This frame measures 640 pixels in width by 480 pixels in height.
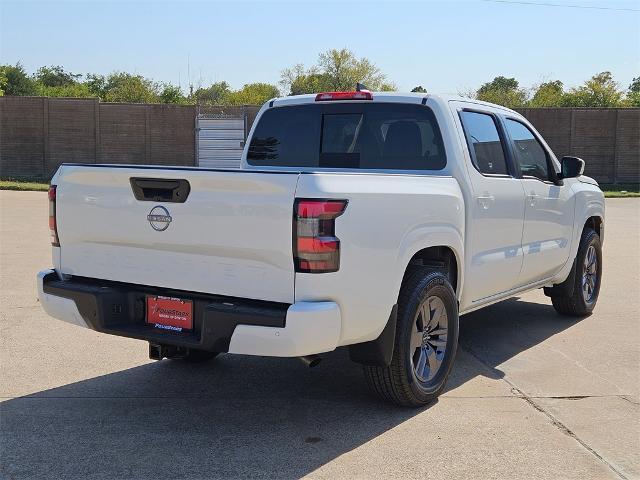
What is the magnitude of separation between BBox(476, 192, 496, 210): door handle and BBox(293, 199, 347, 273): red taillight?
6.12ft

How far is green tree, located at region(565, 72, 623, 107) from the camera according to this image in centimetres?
4616

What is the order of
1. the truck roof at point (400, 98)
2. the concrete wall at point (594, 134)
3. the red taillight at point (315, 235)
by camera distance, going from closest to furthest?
the red taillight at point (315, 235)
the truck roof at point (400, 98)
the concrete wall at point (594, 134)

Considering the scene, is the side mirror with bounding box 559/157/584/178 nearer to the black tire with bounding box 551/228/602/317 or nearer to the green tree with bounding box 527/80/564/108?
the black tire with bounding box 551/228/602/317

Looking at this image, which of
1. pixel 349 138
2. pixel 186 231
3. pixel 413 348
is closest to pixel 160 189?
→ pixel 186 231

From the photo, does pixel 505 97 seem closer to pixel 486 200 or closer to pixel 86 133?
pixel 86 133

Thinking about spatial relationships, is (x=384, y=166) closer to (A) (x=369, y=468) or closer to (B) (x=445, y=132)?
(B) (x=445, y=132)

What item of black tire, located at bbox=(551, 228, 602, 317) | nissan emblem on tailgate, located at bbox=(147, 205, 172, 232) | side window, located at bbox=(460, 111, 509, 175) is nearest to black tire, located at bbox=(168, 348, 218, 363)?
nissan emblem on tailgate, located at bbox=(147, 205, 172, 232)

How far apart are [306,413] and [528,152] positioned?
3.24 metres

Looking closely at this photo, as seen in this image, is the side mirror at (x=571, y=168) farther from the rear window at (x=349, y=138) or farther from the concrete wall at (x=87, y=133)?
the concrete wall at (x=87, y=133)

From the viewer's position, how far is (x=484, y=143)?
608cm

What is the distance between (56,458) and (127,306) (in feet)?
3.08

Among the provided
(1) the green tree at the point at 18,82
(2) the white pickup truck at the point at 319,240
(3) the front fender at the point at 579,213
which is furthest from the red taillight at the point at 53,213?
(1) the green tree at the point at 18,82

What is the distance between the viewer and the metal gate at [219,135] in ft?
93.4

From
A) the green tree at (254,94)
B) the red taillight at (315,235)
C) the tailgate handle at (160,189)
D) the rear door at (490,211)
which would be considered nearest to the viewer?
the red taillight at (315,235)
